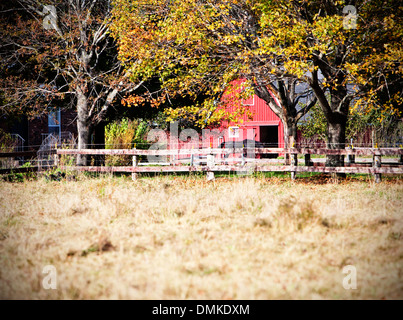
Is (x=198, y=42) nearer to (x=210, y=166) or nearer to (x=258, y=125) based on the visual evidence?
(x=210, y=166)

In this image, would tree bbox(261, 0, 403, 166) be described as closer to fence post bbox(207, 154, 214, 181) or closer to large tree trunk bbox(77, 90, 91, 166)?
fence post bbox(207, 154, 214, 181)

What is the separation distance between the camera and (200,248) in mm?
5430

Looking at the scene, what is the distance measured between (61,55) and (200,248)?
565 inches

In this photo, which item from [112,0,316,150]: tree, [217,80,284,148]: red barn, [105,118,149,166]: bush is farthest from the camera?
[217,80,284,148]: red barn

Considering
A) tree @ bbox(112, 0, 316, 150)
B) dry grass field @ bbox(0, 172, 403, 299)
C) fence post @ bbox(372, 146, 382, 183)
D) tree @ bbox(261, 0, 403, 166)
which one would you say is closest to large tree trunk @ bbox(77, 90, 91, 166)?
tree @ bbox(112, 0, 316, 150)

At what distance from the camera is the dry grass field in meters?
4.24

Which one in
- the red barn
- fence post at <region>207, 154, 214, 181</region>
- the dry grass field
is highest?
the red barn

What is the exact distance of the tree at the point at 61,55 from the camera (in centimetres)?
1594

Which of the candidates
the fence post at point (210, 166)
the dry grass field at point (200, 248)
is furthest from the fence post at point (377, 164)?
the fence post at point (210, 166)

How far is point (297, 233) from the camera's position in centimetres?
613

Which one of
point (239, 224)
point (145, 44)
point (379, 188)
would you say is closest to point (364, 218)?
point (239, 224)

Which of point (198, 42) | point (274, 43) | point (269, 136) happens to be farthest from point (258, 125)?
point (274, 43)

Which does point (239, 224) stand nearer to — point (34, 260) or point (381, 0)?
point (34, 260)
